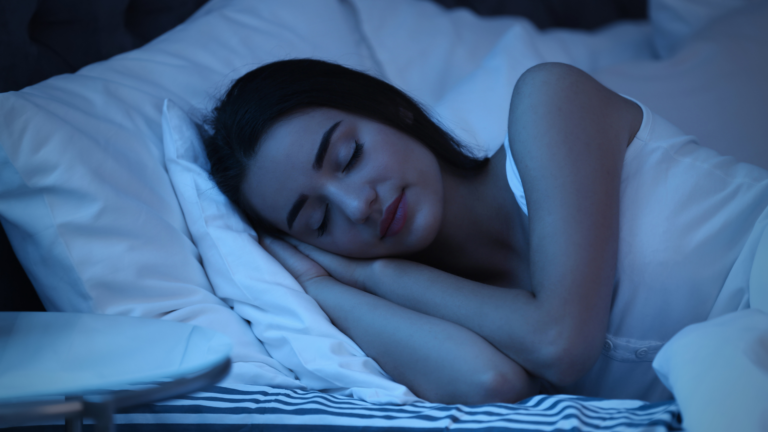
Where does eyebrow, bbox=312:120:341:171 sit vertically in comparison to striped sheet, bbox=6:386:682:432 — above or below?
above

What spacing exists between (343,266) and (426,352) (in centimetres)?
31

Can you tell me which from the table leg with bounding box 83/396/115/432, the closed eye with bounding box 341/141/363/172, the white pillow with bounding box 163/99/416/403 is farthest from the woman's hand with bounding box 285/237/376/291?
the table leg with bounding box 83/396/115/432

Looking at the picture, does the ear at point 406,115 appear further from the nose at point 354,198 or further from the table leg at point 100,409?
the table leg at point 100,409

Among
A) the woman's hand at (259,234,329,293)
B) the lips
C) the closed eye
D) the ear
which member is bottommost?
the woman's hand at (259,234,329,293)

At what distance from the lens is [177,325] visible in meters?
0.64

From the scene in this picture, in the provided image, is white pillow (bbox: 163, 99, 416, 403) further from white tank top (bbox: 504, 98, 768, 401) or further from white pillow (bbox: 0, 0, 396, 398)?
white tank top (bbox: 504, 98, 768, 401)

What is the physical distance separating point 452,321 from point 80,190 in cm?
66

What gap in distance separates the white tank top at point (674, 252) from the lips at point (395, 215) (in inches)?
14.2

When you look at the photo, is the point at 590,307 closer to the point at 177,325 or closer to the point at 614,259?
the point at 614,259

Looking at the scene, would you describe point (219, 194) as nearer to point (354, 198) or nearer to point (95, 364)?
point (354, 198)

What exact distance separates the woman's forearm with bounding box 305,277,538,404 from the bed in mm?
34

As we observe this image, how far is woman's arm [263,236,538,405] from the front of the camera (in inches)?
30.7

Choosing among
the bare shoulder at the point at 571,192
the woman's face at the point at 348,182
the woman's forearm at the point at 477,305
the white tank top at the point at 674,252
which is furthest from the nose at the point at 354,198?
the white tank top at the point at 674,252

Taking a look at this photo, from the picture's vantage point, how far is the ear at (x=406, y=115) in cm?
108
